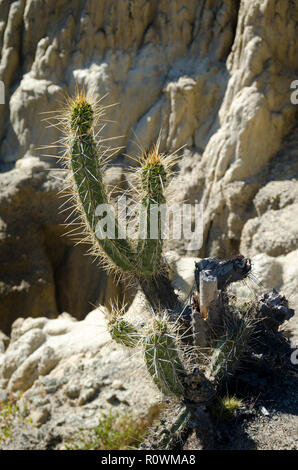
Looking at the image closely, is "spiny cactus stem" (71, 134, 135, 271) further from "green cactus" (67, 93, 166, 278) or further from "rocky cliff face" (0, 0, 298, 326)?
"rocky cliff face" (0, 0, 298, 326)

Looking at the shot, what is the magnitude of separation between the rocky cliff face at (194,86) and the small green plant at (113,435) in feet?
8.33

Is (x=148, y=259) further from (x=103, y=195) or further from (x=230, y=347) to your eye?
(x=230, y=347)

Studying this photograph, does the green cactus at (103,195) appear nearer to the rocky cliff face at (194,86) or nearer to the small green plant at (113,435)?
the small green plant at (113,435)

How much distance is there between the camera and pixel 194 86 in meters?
7.88

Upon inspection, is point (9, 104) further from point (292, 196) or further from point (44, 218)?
point (292, 196)

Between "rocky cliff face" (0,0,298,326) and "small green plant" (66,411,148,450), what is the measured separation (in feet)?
8.33

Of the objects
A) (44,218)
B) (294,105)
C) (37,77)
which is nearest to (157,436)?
(294,105)

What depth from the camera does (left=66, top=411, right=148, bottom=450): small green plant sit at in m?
4.53

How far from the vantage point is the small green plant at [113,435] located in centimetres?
453

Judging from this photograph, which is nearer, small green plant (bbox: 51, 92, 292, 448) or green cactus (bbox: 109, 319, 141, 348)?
small green plant (bbox: 51, 92, 292, 448)

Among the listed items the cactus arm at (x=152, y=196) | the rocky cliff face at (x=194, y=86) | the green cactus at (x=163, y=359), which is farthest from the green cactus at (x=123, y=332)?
the rocky cliff face at (x=194, y=86)

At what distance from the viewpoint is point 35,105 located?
30.2ft

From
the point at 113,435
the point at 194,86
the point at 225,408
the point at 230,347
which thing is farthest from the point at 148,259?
the point at 194,86

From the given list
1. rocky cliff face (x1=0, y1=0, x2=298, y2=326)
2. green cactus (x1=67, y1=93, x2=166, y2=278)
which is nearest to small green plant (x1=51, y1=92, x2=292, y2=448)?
green cactus (x1=67, y1=93, x2=166, y2=278)
